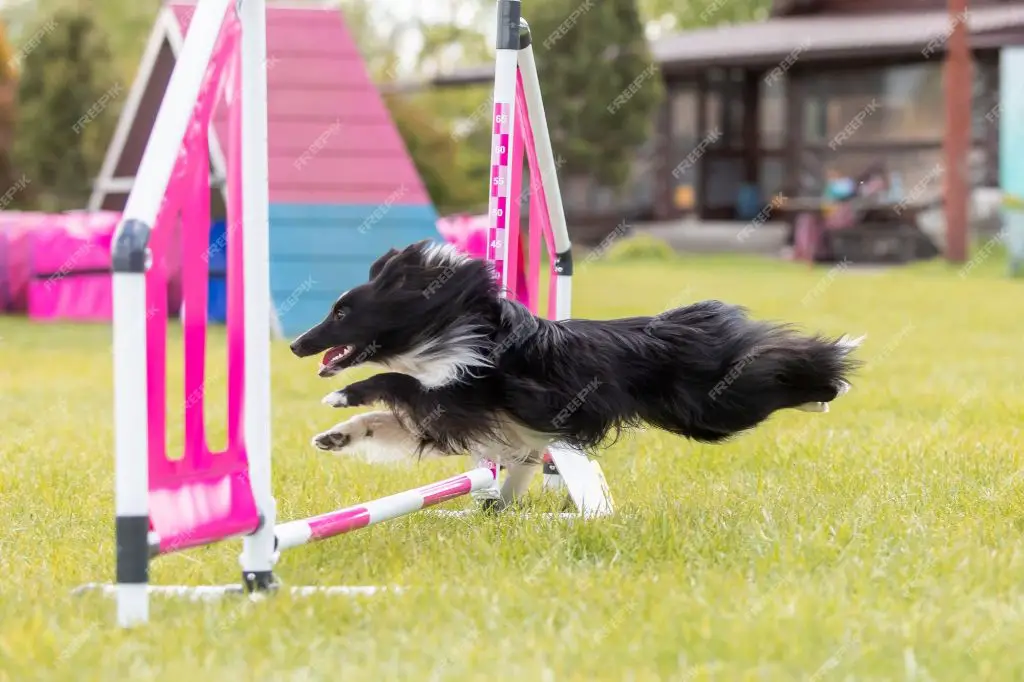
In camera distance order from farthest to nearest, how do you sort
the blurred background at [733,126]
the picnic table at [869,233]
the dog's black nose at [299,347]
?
1. the blurred background at [733,126]
2. the picnic table at [869,233]
3. the dog's black nose at [299,347]

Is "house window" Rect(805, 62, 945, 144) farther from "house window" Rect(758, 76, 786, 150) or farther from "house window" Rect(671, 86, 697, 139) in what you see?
"house window" Rect(671, 86, 697, 139)

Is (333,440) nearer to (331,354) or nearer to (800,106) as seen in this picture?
(331,354)

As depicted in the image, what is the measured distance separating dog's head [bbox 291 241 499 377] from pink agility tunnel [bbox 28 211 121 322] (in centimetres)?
793

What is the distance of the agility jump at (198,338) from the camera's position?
7.75 ft

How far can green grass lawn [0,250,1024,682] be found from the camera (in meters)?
2.31

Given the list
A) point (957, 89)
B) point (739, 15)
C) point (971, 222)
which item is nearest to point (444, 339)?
point (957, 89)

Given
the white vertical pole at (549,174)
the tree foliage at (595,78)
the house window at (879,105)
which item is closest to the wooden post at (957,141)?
the house window at (879,105)

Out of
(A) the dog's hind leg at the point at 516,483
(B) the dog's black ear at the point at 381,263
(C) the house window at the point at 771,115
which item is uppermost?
(C) the house window at the point at 771,115

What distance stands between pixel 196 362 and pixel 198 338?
5 centimetres

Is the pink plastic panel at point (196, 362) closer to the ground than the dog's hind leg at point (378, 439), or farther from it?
farther from it

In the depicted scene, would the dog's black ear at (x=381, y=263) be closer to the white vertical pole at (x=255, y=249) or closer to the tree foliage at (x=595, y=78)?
the white vertical pole at (x=255, y=249)

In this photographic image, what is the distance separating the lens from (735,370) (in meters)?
3.55

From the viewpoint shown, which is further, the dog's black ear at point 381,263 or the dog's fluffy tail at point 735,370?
the dog's fluffy tail at point 735,370

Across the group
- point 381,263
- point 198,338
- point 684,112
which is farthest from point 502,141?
point 684,112
